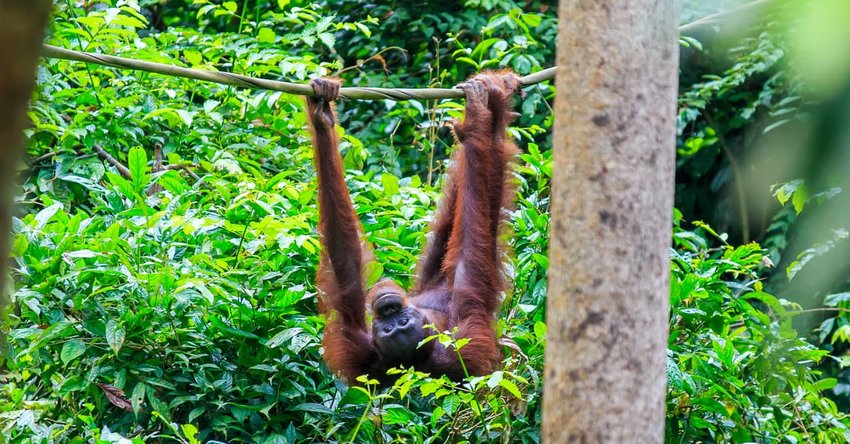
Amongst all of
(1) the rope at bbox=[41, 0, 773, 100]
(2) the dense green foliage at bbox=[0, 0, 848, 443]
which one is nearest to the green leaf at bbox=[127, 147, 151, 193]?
(2) the dense green foliage at bbox=[0, 0, 848, 443]

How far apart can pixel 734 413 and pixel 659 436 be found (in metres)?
2.49

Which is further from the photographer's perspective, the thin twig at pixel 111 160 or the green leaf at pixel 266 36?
the green leaf at pixel 266 36

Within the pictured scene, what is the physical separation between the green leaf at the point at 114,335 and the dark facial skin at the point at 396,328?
4.26 ft

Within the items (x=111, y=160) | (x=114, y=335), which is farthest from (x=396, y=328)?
(x=111, y=160)

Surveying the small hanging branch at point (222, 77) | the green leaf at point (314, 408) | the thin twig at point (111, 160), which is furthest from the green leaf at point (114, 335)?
the thin twig at point (111, 160)

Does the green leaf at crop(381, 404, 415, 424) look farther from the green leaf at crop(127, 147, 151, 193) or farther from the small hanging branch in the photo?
the green leaf at crop(127, 147, 151, 193)

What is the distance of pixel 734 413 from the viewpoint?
4.78 m

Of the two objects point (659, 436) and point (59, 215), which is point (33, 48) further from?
point (59, 215)

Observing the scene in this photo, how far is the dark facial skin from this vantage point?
4.88 m

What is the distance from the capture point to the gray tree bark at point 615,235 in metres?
2.44

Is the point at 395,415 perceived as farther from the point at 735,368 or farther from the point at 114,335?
the point at 735,368

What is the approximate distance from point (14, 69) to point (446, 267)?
443 cm

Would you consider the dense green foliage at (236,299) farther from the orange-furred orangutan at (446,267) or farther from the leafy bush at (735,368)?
the orange-furred orangutan at (446,267)

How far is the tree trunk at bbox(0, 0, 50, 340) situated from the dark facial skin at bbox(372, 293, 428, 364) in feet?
13.4
